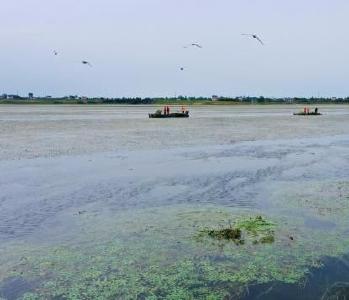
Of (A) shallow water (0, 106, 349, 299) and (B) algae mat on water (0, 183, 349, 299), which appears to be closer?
(B) algae mat on water (0, 183, 349, 299)

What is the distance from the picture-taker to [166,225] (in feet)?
40.2

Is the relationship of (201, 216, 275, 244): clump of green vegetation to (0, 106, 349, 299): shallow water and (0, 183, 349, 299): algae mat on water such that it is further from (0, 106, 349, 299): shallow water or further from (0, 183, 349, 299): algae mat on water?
(0, 106, 349, 299): shallow water

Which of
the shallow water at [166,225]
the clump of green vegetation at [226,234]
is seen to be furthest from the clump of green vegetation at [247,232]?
the shallow water at [166,225]

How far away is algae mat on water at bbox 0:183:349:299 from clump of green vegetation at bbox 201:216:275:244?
0.15 feet

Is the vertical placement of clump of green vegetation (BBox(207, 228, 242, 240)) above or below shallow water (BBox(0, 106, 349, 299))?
above

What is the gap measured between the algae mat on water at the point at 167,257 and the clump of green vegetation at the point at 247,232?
0.05 metres

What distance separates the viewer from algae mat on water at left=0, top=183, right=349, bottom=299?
27.5 ft

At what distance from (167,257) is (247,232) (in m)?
2.33

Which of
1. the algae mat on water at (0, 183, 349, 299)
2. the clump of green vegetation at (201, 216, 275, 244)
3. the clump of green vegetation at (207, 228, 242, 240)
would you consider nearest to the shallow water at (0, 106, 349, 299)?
the algae mat on water at (0, 183, 349, 299)

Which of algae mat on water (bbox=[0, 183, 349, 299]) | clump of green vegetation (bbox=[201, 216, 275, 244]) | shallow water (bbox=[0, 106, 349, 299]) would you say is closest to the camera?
algae mat on water (bbox=[0, 183, 349, 299])

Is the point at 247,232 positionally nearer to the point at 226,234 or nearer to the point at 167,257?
the point at 226,234

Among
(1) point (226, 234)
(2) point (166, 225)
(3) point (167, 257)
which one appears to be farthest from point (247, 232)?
(3) point (167, 257)

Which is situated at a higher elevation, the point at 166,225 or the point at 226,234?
the point at 226,234

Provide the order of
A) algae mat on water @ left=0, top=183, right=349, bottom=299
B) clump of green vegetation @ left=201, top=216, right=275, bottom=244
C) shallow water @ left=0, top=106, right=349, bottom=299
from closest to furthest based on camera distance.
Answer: algae mat on water @ left=0, top=183, right=349, bottom=299 < shallow water @ left=0, top=106, right=349, bottom=299 < clump of green vegetation @ left=201, top=216, right=275, bottom=244
